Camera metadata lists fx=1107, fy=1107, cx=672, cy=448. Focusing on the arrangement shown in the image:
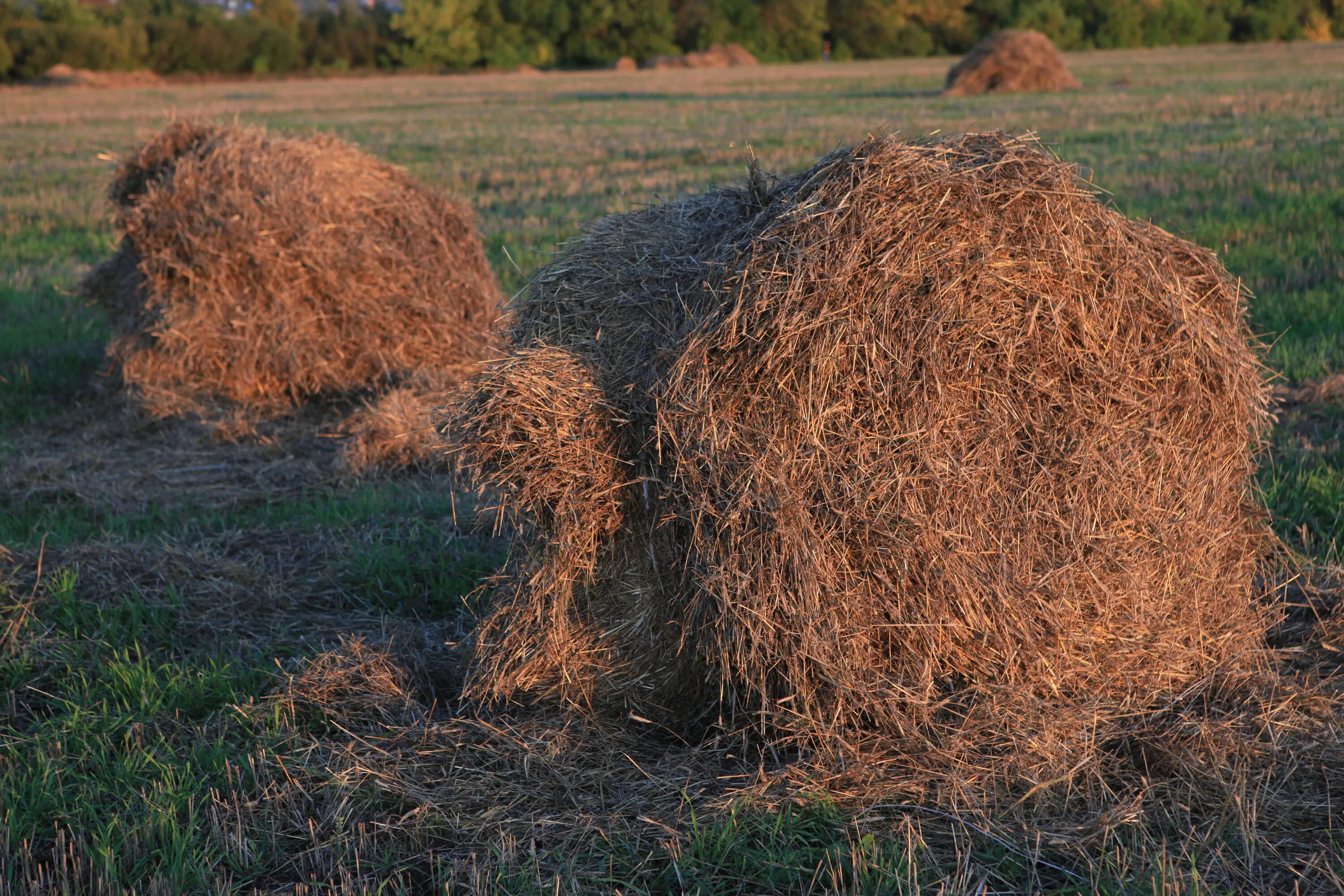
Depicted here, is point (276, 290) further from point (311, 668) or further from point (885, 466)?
point (885, 466)

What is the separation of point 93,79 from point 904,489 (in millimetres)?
55163

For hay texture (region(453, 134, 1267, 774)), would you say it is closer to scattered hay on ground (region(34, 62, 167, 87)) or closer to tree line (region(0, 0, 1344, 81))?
scattered hay on ground (region(34, 62, 167, 87))

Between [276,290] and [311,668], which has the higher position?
[276,290]

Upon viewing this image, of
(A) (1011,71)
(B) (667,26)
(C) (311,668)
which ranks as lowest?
(C) (311,668)

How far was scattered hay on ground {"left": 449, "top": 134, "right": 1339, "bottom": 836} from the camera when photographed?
3.49 m

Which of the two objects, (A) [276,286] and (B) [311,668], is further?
(A) [276,286]

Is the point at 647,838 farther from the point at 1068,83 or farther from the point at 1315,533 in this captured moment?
the point at 1068,83

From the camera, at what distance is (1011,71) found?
99.3 feet

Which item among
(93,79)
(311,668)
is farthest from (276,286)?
(93,79)

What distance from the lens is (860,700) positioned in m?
3.52

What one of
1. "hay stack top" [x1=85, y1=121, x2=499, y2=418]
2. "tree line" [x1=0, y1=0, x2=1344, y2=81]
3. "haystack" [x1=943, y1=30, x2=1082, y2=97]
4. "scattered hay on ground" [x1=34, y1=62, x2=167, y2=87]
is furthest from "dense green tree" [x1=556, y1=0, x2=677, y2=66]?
"hay stack top" [x1=85, y1=121, x2=499, y2=418]

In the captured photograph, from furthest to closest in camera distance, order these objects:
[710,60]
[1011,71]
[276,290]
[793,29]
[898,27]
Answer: [793,29] < [898,27] < [710,60] < [1011,71] < [276,290]

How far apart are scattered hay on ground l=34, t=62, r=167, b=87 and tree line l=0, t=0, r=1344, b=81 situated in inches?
356

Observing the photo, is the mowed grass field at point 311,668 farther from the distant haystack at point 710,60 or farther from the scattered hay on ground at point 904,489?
the distant haystack at point 710,60
